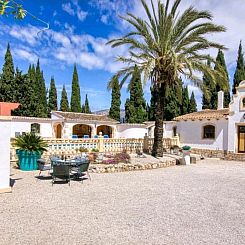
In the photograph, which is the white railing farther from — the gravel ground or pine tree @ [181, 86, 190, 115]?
pine tree @ [181, 86, 190, 115]

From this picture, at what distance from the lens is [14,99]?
31.6 m

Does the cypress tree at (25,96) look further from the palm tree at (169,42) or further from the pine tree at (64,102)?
the palm tree at (169,42)

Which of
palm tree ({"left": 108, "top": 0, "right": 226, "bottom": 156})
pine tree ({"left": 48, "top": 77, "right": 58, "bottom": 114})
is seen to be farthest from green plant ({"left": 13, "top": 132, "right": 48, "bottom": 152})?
pine tree ({"left": 48, "top": 77, "right": 58, "bottom": 114})

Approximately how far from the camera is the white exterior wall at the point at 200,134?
20.1 meters

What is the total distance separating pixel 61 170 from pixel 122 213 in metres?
3.52

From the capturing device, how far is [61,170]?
886cm

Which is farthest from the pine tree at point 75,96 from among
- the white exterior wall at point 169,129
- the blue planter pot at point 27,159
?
the blue planter pot at point 27,159

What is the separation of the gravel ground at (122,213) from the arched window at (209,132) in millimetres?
11450

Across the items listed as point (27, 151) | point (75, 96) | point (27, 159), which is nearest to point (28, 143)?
point (27, 151)

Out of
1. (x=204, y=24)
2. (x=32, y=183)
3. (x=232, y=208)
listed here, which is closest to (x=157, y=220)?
(x=232, y=208)

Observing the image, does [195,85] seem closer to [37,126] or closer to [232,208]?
[232,208]

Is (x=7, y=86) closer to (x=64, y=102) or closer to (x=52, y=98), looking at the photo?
(x=52, y=98)

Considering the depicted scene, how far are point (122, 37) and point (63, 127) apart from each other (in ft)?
51.3

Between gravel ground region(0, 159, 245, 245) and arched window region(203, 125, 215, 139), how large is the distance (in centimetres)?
1145
